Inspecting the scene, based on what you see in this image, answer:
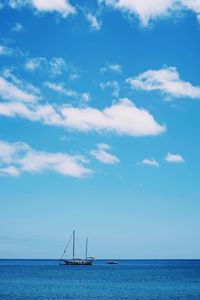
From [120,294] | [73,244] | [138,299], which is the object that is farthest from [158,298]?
[73,244]

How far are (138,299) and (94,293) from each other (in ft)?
35.0

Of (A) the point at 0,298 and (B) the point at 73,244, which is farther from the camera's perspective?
(B) the point at 73,244

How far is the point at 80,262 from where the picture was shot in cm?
18400

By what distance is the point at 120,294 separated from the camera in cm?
6875

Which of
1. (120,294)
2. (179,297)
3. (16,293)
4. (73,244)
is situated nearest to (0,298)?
(16,293)

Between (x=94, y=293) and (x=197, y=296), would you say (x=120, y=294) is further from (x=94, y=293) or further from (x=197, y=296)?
(x=197, y=296)

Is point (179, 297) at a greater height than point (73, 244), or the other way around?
point (73, 244)

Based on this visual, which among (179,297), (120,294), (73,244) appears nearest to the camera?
(179,297)

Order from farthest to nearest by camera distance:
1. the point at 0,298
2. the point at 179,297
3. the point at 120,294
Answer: the point at 120,294
the point at 179,297
the point at 0,298

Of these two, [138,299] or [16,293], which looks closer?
[138,299]

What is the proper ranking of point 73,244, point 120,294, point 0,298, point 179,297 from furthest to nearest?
point 73,244 → point 120,294 → point 179,297 → point 0,298

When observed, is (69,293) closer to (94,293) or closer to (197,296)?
(94,293)

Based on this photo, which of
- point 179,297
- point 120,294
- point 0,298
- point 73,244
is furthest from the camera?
point 73,244

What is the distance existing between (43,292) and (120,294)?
42.5 ft
